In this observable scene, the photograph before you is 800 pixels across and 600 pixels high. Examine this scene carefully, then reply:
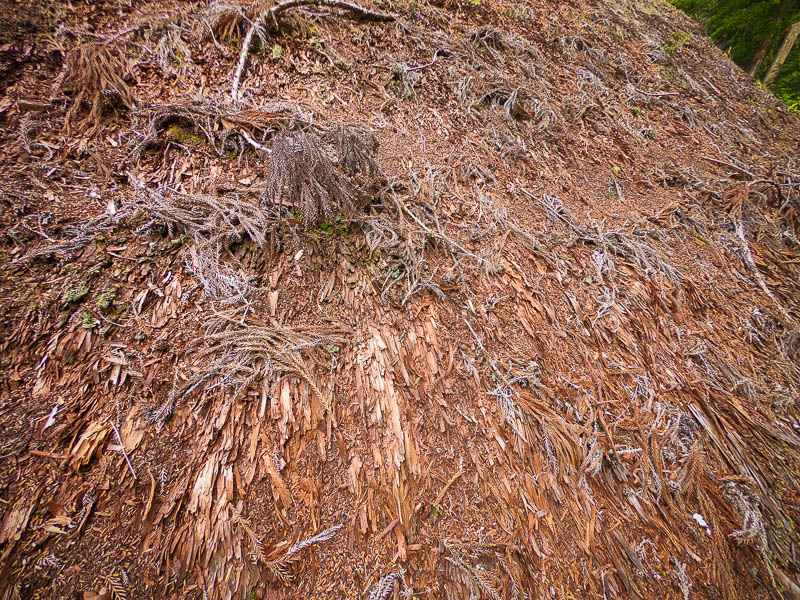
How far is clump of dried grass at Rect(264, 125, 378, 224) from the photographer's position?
7.50 feet

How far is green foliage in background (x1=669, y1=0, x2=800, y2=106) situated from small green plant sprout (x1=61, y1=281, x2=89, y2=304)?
1529 cm

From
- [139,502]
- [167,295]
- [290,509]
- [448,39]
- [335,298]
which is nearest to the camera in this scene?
[139,502]

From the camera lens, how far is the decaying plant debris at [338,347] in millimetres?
1678

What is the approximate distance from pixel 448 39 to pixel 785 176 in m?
5.56

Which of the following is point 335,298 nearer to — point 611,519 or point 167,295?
point 167,295

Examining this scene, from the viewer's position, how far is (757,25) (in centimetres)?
895

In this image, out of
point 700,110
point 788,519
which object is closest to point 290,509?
point 788,519

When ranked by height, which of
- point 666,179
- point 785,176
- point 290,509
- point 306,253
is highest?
point 785,176

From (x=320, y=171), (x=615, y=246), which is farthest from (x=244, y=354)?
(x=615, y=246)

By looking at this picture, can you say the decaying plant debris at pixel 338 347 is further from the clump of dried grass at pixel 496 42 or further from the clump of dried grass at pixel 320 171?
the clump of dried grass at pixel 496 42

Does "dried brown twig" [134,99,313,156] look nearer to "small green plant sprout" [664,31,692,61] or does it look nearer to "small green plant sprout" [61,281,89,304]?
"small green plant sprout" [61,281,89,304]

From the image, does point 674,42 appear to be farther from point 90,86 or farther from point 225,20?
point 90,86

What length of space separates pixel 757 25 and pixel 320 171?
625 inches

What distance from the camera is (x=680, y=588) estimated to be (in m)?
1.96
